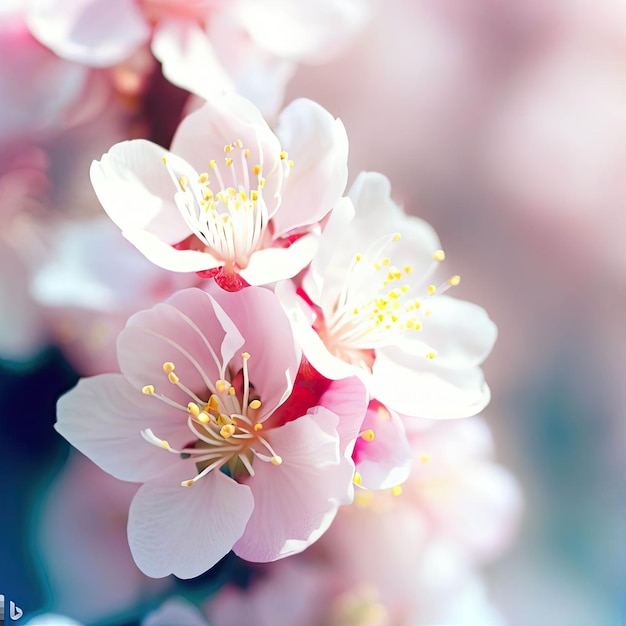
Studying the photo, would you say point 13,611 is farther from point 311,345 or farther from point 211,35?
point 211,35

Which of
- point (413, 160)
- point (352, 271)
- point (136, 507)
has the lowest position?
point (136, 507)

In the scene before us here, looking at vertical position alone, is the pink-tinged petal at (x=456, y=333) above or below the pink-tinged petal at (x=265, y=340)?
above

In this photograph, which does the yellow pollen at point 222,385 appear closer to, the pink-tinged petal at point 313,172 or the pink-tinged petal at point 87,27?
the pink-tinged petal at point 313,172

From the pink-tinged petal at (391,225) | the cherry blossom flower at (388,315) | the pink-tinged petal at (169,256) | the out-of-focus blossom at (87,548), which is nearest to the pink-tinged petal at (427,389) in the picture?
the cherry blossom flower at (388,315)

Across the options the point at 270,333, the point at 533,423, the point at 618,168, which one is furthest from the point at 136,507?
the point at 618,168

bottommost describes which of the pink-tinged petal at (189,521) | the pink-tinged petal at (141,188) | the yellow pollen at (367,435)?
the pink-tinged petal at (189,521)

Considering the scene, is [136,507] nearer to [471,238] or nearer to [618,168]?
[471,238]

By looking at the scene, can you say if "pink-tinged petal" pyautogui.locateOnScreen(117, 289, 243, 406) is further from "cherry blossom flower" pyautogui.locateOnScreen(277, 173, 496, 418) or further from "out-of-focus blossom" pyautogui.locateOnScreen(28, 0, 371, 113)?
"out-of-focus blossom" pyautogui.locateOnScreen(28, 0, 371, 113)
